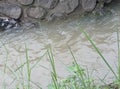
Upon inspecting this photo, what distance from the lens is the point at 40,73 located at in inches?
130

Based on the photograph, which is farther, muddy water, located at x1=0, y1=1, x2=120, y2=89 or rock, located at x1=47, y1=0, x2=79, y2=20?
rock, located at x1=47, y1=0, x2=79, y2=20

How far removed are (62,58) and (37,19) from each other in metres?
1.27

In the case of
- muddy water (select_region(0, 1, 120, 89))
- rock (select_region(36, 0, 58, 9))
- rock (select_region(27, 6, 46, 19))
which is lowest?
muddy water (select_region(0, 1, 120, 89))

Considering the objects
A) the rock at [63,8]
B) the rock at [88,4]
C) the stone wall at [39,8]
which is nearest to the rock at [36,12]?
the stone wall at [39,8]

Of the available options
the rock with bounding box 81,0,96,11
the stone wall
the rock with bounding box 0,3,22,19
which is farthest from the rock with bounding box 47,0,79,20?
the rock with bounding box 0,3,22,19

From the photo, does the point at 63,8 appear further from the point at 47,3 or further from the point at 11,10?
the point at 11,10

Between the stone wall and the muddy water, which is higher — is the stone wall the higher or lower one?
the higher one

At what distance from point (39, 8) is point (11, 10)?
0.40 m

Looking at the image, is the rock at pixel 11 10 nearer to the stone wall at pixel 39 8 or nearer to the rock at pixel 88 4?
the stone wall at pixel 39 8

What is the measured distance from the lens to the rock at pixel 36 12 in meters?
4.67

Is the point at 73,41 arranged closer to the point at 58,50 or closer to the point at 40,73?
the point at 58,50

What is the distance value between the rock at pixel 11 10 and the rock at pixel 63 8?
45cm

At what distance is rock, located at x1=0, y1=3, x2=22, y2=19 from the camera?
4.66 m

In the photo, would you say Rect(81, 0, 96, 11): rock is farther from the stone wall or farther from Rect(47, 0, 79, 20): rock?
Rect(47, 0, 79, 20): rock
